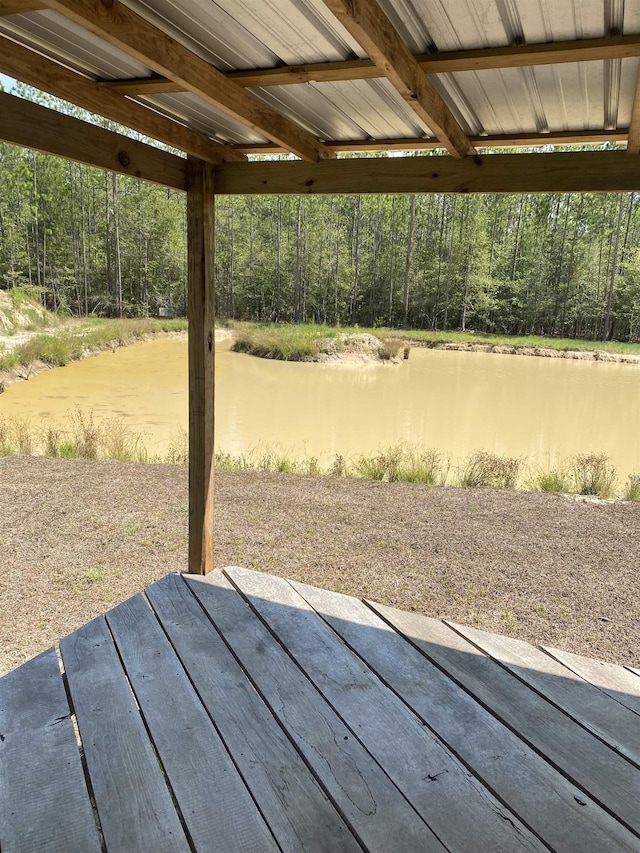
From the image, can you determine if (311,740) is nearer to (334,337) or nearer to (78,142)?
(78,142)

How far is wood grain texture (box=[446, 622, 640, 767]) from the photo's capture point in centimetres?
180

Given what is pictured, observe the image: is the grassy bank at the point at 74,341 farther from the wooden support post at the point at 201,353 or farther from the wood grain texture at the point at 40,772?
the wood grain texture at the point at 40,772

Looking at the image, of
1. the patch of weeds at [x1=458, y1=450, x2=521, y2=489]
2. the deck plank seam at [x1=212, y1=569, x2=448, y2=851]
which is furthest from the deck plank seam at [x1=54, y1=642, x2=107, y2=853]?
the patch of weeds at [x1=458, y1=450, x2=521, y2=489]

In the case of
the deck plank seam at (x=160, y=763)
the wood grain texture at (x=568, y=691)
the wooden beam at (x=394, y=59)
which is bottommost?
the wood grain texture at (x=568, y=691)

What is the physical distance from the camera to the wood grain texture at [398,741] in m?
1.43

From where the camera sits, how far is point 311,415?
35.9ft

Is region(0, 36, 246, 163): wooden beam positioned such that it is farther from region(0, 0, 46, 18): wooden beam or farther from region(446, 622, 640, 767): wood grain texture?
region(446, 622, 640, 767): wood grain texture

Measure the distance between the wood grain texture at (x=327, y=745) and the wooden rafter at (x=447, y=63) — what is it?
72.2 inches

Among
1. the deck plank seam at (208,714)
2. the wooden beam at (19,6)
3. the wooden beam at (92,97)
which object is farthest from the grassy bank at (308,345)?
the wooden beam at (19,6)

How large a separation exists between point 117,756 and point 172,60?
6.01ft

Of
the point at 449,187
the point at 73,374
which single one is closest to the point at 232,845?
the point at 449,187

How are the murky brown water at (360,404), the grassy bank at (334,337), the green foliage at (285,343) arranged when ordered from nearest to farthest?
the murky brown water at (360,404) → the green foliage at (285,343) → the grassy bank at (334,337)

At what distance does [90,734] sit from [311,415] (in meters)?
9.29

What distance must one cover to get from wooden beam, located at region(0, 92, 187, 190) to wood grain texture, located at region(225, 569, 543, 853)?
1.74 metres
